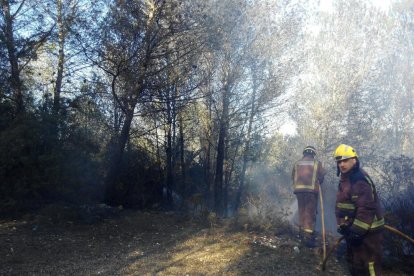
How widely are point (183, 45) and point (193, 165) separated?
893 cm

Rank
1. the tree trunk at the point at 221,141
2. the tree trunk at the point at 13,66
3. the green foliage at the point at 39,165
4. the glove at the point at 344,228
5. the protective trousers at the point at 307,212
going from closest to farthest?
the glove at the point at 344,228 → the protective trousers at the point at 307,212 → the green foliage at the point at 39,165 → the tree trunk at the point at 13,66 → the tree trunk at the point at 221,141

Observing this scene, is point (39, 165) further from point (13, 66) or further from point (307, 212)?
point (307, 212)

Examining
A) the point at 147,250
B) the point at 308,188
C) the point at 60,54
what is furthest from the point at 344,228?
the point at 60,54

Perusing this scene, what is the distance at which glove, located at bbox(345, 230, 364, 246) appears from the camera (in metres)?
4.55

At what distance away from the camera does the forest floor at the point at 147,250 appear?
6031mm

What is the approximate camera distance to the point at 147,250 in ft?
23.5

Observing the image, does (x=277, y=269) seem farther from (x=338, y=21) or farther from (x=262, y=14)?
(x=338, y=21)

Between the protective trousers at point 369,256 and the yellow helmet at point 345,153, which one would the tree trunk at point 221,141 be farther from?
the protective trousers at point 369,256

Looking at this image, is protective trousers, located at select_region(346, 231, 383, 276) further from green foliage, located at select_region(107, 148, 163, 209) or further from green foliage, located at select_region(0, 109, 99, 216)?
green foliage, located at select_region(107, 148, 163, 209)

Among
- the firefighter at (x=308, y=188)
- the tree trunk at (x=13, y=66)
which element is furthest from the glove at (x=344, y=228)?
the tree trunk at (x=13, y=66)

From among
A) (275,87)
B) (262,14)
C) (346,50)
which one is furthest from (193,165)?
(346,50)

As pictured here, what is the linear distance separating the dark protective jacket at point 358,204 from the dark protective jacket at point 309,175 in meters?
2.55

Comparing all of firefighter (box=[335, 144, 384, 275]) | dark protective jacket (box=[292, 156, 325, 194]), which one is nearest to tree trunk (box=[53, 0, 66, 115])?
dark protective jacket (box=[292, 156, 325, 194])

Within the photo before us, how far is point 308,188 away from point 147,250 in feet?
10.9
